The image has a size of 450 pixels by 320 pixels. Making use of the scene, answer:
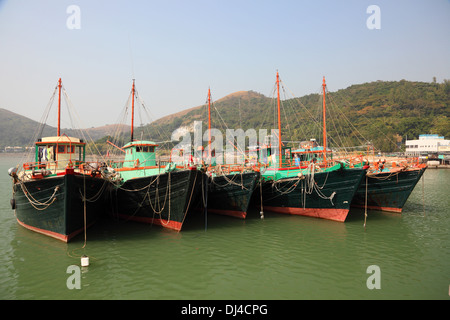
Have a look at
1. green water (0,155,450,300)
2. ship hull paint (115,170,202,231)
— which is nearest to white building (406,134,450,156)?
green water (0,155,450,300)

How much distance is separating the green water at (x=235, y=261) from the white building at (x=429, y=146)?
2813 inches

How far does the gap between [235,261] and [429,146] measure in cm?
8511

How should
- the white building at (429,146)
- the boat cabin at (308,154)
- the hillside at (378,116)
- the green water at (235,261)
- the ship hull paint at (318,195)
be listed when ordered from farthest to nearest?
the hillside at (378,116) < the white building at (429,146) < the boat cabin at (308,154) < the ship hull paint at (318,195) < the green water at (235,261)

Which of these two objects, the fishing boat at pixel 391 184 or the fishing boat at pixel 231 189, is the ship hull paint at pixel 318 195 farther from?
the fishing boat at pixel 391 184

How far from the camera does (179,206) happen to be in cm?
1393

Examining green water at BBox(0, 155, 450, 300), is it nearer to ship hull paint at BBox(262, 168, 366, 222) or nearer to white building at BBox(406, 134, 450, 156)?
ship hull paint at BBox(262, 168, 366, 222)

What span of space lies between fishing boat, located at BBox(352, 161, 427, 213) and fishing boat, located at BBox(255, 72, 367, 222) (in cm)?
317

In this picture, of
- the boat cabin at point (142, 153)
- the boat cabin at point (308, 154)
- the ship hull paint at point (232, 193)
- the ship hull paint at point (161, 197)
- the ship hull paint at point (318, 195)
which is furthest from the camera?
the boat cabin at point (308, 154)

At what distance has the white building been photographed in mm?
71750

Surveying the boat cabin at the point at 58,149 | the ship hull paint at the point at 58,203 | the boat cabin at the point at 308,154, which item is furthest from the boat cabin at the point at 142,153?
the boat cabin at the point at 308,154

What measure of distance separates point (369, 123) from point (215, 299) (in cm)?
9217

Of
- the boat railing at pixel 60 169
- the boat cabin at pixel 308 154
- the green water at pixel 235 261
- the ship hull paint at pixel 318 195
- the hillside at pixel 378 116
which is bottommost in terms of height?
the green water at pixel 235 261

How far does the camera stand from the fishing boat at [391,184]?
18438mm
